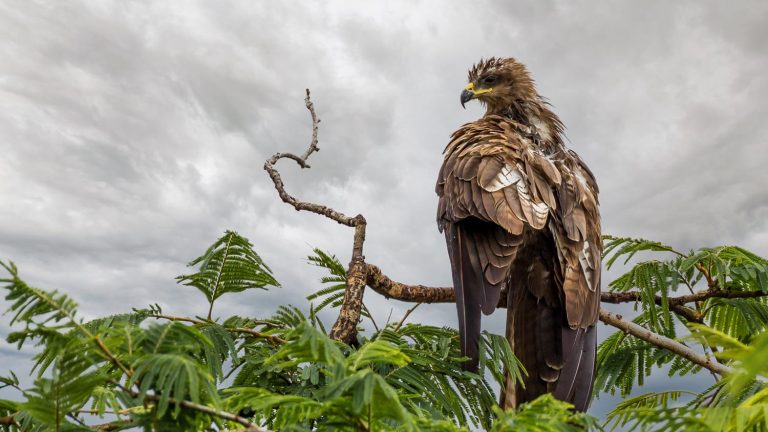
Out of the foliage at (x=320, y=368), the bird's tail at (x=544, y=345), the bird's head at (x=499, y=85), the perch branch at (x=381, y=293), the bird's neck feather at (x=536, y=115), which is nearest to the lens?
the foliage at (x=320, y=368)

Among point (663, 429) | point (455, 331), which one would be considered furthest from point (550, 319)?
point (663, 429)

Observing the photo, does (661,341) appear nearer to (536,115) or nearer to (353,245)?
(353,245)

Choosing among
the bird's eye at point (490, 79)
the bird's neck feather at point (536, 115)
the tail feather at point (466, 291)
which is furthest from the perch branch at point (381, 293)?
the bird's eye at point (490, 79)

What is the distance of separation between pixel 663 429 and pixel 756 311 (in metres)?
3.13

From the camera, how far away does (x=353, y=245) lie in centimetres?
305

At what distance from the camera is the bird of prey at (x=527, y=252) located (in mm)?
2898

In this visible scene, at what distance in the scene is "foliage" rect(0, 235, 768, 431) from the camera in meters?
1.00

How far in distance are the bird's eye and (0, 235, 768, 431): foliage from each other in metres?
2.31

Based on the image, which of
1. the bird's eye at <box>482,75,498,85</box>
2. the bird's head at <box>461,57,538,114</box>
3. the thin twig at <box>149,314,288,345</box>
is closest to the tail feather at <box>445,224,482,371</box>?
the thin twig at <box>149,314,288,345</box>

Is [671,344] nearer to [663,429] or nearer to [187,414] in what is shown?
[663,429]

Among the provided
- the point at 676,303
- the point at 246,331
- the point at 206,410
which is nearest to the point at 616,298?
the point at 676,303

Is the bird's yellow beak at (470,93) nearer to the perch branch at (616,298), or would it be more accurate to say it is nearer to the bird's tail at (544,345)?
the perch branch at (616,298)

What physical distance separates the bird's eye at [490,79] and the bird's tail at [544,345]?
8.30 feet

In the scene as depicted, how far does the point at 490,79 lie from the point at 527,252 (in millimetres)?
2498
